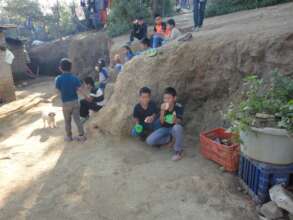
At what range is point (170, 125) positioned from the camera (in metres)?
4.72

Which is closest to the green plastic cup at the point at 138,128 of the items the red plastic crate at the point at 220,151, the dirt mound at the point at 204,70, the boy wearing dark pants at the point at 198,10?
the dirt mound at the point at 204,70

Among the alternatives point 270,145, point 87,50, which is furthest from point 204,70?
point 87,50

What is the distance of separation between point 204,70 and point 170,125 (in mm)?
→ 1160

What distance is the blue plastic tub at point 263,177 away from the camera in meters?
3.02

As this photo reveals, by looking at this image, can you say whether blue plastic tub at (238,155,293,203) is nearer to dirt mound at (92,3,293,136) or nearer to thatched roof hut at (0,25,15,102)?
dirt mound at (92,3,293,136)

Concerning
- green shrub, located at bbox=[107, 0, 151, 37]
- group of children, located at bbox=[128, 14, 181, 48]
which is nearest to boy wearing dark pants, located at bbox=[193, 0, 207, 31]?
group of children, located at bbox=[128, 14, 181, 48]

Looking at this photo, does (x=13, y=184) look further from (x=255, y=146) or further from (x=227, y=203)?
(x=255, y=146)

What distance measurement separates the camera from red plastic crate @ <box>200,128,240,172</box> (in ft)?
12.6

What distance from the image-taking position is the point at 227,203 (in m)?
3.30

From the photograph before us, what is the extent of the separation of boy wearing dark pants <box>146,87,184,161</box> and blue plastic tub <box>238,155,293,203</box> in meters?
1.28

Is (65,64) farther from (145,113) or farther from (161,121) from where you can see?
(161,121)

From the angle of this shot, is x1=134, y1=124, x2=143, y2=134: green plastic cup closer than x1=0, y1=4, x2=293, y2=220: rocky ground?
No

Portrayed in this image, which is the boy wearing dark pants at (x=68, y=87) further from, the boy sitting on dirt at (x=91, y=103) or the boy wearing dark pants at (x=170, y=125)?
the boy wearing dark pants at (x=170, y=125)

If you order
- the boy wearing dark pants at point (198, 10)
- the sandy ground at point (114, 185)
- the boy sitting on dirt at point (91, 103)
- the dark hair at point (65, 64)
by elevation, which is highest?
the boy wearing dark pants at point (198, 10)
